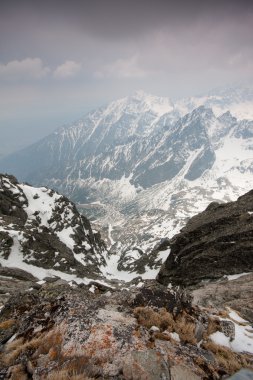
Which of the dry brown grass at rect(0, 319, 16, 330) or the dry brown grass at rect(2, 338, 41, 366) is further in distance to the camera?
the dry brown grass at rect(0, 319, 16, 330)

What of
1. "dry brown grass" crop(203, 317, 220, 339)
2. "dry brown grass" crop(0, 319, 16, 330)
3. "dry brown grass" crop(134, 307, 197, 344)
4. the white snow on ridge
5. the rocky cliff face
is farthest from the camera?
the white snow on ridge

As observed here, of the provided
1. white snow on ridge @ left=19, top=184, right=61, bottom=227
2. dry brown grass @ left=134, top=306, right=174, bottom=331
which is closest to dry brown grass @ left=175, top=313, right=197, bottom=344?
dry brown grass @ left=134, top=306, right=174, bottom=331

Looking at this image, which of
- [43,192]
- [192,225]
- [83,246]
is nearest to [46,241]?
[83,246]

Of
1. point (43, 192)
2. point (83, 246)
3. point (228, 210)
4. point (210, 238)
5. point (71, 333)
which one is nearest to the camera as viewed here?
point (71, 333)

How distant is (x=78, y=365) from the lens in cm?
931

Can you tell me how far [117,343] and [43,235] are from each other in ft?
327

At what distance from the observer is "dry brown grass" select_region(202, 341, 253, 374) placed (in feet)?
35.7

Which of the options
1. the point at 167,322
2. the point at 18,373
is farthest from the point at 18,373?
the point at 167,322

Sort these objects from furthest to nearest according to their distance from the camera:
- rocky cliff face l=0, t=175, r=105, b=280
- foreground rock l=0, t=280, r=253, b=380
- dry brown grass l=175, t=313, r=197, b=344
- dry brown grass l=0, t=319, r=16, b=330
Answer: rocky cliff face l=0, t=175, r=105, b=280 → dry brown grass l=0, t=319, r=16, b=330 → dry brown grass l=175, t=313, r=197, b=344 → foreground rock l=0, t=280, r=253, b=380

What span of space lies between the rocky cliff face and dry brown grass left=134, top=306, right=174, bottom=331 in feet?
245

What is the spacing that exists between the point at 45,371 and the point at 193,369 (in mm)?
5067

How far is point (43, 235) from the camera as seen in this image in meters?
105

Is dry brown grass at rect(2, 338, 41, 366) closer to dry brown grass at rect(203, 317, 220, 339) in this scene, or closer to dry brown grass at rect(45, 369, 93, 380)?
dry brown grass at rect(45, 369, 93, 380)

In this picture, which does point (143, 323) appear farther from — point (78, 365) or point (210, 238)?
point (210, 238)
